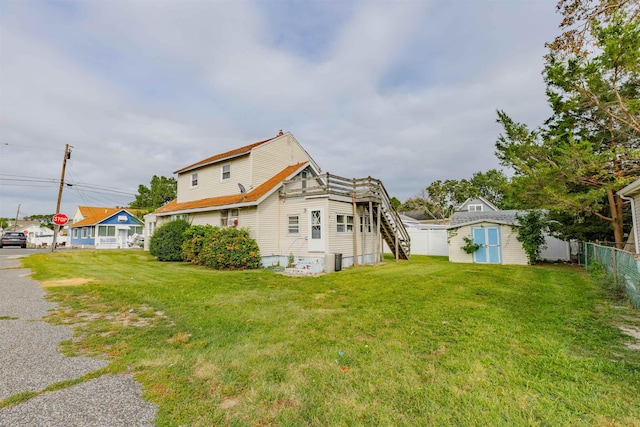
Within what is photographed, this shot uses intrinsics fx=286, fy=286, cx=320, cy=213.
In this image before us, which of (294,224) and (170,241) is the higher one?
(294,224)

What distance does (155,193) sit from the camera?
157 ft

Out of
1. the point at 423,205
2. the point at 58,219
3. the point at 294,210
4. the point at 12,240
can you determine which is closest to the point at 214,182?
the point at 294,210

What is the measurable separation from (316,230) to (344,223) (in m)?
1.63

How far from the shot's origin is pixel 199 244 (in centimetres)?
1446

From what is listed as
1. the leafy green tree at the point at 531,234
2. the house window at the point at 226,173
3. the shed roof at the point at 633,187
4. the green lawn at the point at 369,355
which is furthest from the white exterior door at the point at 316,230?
the leafy green tree at the point at 531,234

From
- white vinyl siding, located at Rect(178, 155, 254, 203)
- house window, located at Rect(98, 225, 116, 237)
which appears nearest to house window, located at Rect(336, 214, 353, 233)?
white vinyl siding, located at Rect(178, 155, 254, 203)

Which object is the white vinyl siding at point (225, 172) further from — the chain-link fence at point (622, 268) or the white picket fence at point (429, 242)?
the chain-link fence at point (622, 268)

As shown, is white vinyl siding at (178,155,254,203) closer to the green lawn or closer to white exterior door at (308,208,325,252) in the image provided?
white exterior door at (308,208,325,252)

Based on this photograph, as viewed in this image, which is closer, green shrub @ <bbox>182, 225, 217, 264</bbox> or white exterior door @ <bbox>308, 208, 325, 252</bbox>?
white exterior door @ <bbox>308, 208, 325, 252</bbox>

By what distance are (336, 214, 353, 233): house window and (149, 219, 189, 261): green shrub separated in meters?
8.96

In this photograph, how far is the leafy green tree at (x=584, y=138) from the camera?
10039mm

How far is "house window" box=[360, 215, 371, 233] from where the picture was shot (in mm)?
15117

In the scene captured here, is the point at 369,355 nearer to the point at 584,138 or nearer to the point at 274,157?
the point at 274,157

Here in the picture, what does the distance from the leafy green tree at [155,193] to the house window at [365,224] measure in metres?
41.9
